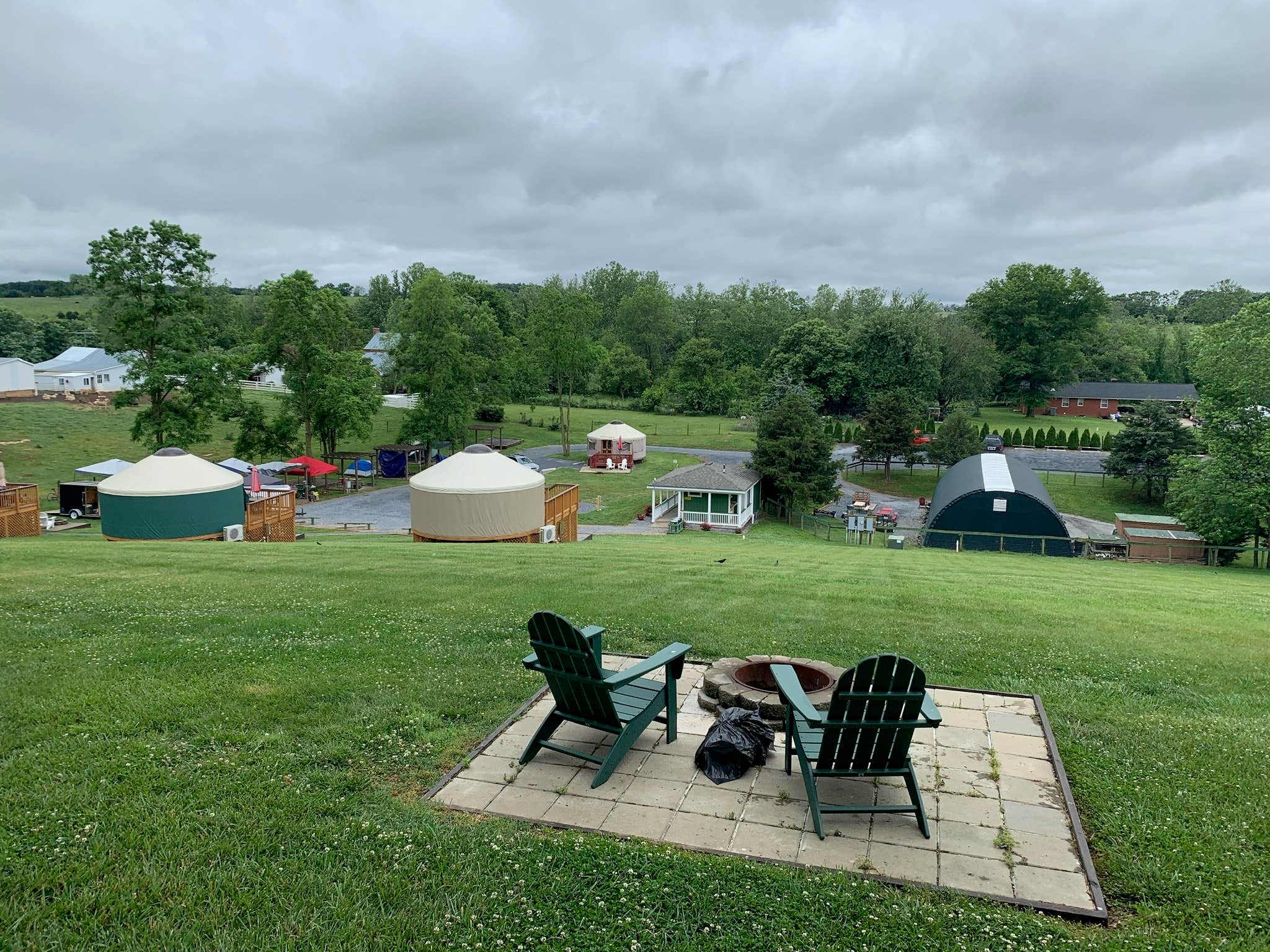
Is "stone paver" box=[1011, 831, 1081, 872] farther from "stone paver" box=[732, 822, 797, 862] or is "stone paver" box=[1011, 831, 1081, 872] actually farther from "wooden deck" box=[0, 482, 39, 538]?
"wooden deck" box=[0, 482, 39, 538]

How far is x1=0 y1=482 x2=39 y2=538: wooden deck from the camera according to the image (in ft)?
58.0

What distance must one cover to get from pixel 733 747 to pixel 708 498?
875 inches

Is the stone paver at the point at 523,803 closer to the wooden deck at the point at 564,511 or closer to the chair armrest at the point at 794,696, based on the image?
the chair armrest at the point at 794,696

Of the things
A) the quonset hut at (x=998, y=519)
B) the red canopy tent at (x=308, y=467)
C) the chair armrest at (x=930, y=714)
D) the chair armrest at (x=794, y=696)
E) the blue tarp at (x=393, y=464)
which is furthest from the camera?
the blue tarp at (x=393, y=464)

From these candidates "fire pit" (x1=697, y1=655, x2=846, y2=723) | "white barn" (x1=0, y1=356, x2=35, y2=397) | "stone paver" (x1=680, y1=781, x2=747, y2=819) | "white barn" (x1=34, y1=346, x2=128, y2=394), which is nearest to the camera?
"stone paver" (x1=680, y1=781, x2=747, y2=819)

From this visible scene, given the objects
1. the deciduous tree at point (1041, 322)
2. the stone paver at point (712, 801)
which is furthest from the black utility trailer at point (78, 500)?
the deciduous tree at point (1041, 322)

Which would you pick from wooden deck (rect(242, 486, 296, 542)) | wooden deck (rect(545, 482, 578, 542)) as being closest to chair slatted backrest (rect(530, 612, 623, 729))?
wooden deck (rect(545, 482, 578, 542))

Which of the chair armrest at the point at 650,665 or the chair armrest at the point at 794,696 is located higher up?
the chair armrest at the point at 650,665

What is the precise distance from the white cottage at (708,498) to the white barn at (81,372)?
125 ft

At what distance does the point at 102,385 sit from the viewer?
50594 mm

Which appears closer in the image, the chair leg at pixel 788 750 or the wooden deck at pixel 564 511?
the chair leg at pixel 788 750

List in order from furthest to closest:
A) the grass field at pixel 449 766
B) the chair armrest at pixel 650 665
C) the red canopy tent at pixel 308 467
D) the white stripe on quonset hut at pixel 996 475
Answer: the red canopy tent at pixel 308 467, the white stripe on quonset hut at pixel 996 475, the chair armrest at pixel 650 665, the grass field at pixel 449 766

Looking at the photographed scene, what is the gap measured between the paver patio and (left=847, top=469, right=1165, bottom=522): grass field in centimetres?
2984

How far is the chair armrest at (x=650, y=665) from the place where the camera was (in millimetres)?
4211
